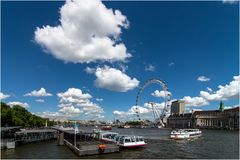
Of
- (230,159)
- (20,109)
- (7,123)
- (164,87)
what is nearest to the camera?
(230,159)

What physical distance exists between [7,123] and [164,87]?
86.2 metres

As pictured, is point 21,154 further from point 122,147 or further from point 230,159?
point 230,159

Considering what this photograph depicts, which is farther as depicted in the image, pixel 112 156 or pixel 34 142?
pixel 34 142

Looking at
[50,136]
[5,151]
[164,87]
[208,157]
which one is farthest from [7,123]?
[164,87]

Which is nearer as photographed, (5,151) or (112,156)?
(112,156)

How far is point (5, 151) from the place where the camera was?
193ft

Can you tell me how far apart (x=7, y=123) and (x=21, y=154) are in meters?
44.9

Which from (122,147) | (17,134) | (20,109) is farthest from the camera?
(20,109)

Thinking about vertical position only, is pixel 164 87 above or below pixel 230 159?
above

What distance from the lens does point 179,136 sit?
99.2m

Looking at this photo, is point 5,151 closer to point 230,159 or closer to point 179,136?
point 230,159

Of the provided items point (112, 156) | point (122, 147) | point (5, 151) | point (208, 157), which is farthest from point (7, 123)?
point (208, 157)

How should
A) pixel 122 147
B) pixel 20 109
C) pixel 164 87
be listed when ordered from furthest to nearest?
pixel 164 87 → pixel 20 109 → pixel 122 147

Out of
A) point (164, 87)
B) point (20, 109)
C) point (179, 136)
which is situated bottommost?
point (179, 136)
